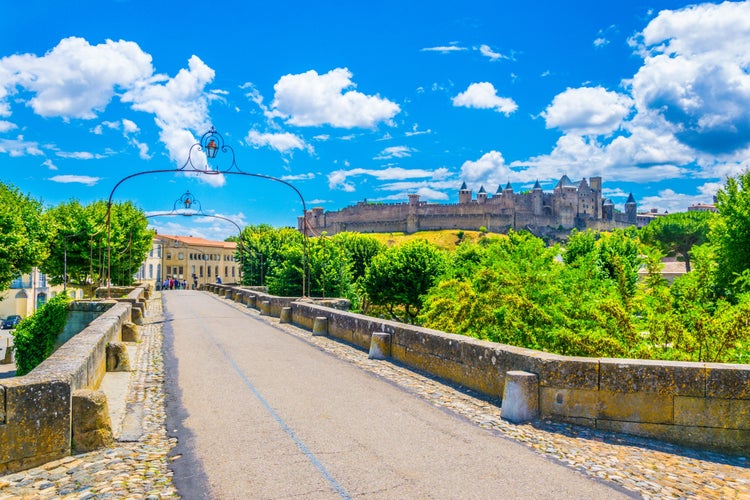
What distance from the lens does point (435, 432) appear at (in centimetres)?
652

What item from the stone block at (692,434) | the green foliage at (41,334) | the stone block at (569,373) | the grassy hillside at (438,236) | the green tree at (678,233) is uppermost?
the grassy hillside at (438,236)

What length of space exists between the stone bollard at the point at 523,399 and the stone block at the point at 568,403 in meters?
0.09

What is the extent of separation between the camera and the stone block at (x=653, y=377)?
621 centimetres

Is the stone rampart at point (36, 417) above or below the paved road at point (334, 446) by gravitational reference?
above

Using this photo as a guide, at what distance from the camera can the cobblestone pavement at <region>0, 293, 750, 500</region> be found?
487 centimetres

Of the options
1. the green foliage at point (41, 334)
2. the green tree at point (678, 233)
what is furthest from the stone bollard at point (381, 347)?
the green tree at point (678, 233)

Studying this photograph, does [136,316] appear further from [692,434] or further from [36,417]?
[692,434]

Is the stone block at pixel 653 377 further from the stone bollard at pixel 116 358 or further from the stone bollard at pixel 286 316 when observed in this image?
the stone bollard at pixel 286 316

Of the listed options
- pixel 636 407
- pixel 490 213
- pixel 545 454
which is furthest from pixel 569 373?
pixel 490 213

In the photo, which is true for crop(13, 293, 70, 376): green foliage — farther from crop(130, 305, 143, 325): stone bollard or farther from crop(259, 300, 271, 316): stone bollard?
crop(259, 300, 271, 316): stone bollard

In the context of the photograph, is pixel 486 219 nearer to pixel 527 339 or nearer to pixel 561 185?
pixel 561 185

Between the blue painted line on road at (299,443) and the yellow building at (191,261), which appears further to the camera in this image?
the yellow building at (191,261)

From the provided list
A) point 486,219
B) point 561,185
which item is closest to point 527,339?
point 486,219

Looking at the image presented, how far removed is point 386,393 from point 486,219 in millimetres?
135806
